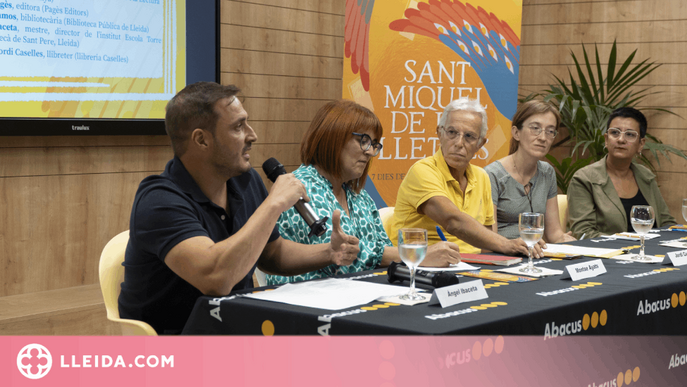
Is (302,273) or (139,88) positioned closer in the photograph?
(302,273)

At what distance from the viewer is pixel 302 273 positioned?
→ 209cm

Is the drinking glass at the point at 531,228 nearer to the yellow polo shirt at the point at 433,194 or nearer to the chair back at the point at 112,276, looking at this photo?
Result: the yellow polo shirt at the point at 433,194

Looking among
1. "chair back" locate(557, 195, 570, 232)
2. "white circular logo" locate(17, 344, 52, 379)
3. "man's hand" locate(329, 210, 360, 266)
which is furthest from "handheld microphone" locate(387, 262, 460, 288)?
"chair back" locate(557, 195, 570, 232)

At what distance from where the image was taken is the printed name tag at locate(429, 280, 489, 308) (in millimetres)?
1521

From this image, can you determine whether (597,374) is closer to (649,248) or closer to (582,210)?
(649,248)

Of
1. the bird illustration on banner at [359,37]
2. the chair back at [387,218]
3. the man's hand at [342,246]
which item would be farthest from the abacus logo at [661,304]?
the bird illustration on banner at [359,37]

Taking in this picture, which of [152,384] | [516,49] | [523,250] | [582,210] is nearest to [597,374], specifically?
[523,250]

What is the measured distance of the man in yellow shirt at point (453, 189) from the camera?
8.30 ft

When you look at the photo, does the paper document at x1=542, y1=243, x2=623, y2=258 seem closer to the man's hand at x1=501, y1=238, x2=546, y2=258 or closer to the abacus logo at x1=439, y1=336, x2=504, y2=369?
the man's hand at x1=501, y1=238, x2=546, y2=258

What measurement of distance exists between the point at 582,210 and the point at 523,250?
44.2 inches

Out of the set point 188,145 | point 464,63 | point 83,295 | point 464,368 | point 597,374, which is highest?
point 464,63

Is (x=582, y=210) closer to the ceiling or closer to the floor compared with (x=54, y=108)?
closer to the floor

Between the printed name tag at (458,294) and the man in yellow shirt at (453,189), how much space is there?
84 cm

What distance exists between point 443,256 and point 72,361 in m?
1.03
